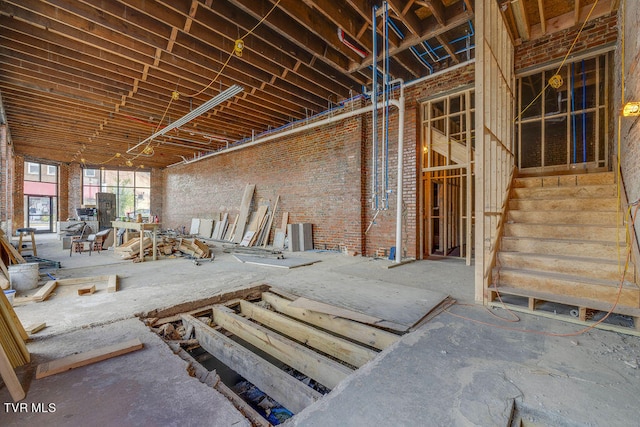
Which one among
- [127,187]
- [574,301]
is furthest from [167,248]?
[127,187]

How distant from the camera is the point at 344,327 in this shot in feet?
8.84

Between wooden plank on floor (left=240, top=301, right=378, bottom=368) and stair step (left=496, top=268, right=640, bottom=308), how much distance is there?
201 cm

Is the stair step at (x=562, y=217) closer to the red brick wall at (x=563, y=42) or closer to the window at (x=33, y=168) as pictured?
the red brick wall at (x=563, y=42)

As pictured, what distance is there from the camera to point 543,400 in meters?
1.55

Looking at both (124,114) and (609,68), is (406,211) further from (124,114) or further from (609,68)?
(124,114)

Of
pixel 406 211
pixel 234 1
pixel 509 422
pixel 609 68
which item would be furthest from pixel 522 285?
pixel 234 1

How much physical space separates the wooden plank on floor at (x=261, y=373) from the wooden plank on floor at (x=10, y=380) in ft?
3.98

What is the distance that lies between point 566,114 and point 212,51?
20.9 feet

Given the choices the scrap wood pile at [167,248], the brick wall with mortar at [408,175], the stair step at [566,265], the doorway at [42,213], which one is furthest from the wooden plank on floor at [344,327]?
the doorway at [42,213]

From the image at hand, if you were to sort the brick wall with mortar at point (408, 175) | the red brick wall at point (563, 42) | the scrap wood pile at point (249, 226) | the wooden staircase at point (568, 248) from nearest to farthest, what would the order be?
the wooden staircase at point (568, 248)
the red brick wall at point (563, 42)
the brick wall with mortar at point (408, 175)
the scrap wood pile at point (249, 226)

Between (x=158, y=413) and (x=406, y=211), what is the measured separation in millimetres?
5472

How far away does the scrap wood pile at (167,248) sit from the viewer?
6043mm

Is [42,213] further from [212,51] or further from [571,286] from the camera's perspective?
[571,286]

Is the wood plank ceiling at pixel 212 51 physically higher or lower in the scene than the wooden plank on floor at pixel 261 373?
higher
